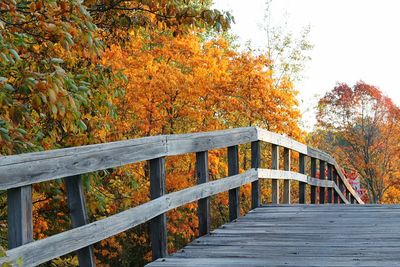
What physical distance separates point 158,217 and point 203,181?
1286 mm

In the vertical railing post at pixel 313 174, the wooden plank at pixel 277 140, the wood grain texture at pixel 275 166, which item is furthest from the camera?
the vertical railing post at pixel 313 174

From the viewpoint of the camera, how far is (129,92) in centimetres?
2131

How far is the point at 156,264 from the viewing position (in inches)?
219

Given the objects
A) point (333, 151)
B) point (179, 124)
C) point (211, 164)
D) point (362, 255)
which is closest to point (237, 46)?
point (179, 124)

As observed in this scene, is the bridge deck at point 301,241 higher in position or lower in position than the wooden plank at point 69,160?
lower

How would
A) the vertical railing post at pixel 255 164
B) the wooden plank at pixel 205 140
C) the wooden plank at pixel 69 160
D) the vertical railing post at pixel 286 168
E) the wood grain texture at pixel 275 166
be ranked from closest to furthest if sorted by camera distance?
the wooden plank at pixel 69 160
the wooden plank at pixel 205 140
the vertical railing post at pixel 255 164
the wood grain texture at pixel 275 166
the vertical railing post at pixel 286 168

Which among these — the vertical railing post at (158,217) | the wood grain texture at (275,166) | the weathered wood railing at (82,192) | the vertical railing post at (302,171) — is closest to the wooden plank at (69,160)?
the weathered wood railing at (82,192)

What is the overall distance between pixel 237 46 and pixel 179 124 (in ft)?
33.7

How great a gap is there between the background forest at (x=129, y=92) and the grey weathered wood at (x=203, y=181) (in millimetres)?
1146

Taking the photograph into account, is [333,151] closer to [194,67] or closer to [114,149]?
[194,67]

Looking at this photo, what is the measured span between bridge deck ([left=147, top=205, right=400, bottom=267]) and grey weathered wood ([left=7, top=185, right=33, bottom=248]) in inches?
80.7

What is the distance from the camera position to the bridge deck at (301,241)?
5750 millimetres

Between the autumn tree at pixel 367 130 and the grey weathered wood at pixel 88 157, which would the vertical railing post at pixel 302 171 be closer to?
the grey weathered wood at pixel 88 157

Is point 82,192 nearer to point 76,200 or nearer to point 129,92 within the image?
point 76,200
